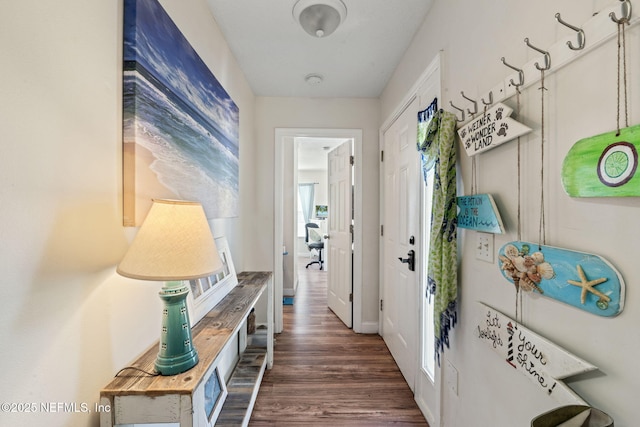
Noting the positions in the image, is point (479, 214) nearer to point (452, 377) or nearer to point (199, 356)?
point (452, 377)

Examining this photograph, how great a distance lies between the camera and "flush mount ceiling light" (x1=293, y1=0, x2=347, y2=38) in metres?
1.45

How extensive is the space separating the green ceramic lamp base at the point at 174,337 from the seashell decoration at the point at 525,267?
3.49ft

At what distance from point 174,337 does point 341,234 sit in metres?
2.29

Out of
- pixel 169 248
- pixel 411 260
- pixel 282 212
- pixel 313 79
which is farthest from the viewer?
pixel 282 212

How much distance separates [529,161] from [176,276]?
1119 mm

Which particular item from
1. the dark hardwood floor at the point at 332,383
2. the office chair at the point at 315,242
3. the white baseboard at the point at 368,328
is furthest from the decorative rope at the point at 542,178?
the office chair at the point at 315,242

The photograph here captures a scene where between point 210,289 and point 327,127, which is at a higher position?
point 327,127

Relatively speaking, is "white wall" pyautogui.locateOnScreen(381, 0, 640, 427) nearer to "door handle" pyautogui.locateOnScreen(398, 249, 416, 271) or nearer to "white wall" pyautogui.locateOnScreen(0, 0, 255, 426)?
"door handle" pyautogui.locateOnScreen(398, 249, 416, 271)

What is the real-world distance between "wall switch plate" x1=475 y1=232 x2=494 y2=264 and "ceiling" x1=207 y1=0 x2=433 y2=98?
53.8 inches

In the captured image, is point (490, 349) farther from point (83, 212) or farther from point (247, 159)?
point (247, 159)

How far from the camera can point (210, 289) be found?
144cm

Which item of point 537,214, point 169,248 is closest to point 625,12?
point 537,214

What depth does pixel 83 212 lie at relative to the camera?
700 mm

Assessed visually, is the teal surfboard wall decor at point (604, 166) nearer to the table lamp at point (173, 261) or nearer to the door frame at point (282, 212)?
the table lamp at point (173, 261)
